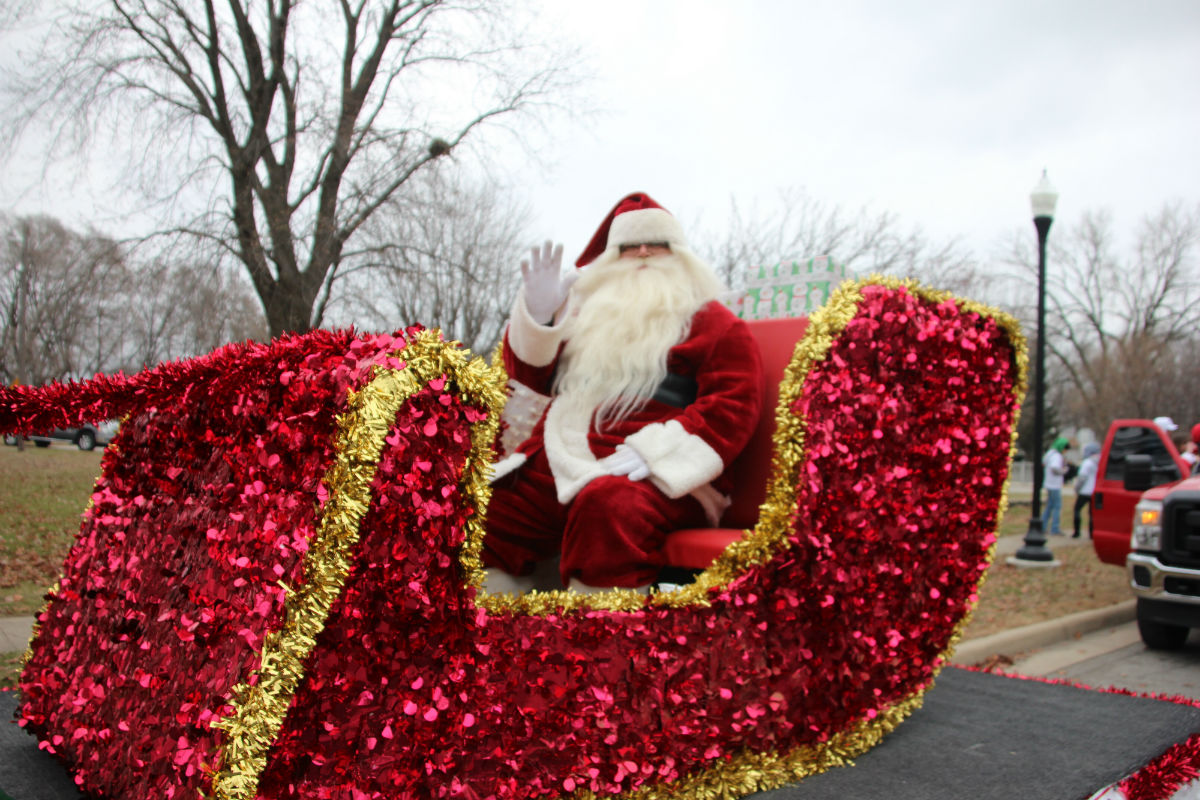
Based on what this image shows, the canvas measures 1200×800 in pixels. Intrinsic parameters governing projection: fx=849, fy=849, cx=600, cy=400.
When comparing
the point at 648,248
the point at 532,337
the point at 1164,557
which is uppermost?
the point at 648,248

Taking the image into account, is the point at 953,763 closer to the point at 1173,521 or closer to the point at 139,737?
the point at 139,737

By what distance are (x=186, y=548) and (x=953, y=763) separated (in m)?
2.37

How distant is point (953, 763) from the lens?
2721mm

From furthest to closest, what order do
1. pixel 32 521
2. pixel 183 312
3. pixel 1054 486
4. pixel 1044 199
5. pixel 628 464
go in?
pixel 1054 486
pixel 1044 199
pixel 183 312
pixel 32 521
pixel 628 464


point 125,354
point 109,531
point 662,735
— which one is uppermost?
point 125,354

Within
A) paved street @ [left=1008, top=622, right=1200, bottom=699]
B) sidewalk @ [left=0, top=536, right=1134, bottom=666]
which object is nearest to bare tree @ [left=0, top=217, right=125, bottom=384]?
sidewalk @ [left=0, top=536, right=1134, bottom=666]

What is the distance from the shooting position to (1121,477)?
6633 mm

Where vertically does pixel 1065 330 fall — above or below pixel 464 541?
above

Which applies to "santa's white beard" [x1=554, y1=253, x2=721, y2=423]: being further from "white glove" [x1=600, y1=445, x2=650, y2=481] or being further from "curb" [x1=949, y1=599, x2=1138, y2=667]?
"curb" [x1=949, y1=599, x2=1138, y2=667]

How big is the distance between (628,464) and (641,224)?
93 centimetres

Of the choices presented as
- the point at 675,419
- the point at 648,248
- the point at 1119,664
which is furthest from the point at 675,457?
the point at 1119,664

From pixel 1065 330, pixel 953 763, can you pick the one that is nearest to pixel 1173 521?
pixel 953 763

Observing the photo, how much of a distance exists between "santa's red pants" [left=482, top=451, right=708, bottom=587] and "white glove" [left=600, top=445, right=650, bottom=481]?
25 millimetres

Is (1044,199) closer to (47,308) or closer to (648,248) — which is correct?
(648,248)
